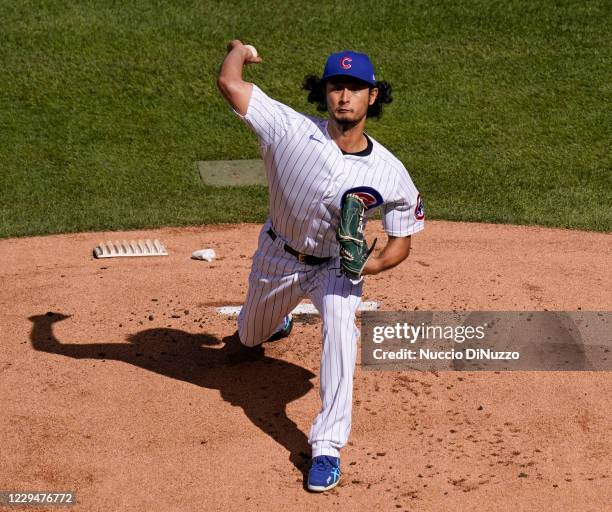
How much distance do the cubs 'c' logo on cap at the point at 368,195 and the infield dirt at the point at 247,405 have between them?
1240 millimetres

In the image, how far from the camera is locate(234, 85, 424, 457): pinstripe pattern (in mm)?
5562

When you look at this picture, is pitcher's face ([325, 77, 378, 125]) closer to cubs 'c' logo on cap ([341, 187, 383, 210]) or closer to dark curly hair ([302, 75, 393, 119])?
dark curly hair ([302, 75, 393, 119])

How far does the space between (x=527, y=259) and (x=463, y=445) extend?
3.35 m

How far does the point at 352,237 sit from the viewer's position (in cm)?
555

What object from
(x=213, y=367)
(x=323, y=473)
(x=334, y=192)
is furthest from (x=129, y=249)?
(x=323, y=473)


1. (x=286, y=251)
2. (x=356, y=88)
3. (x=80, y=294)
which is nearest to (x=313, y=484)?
(x=286, y=251)

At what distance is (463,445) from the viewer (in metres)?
5.85

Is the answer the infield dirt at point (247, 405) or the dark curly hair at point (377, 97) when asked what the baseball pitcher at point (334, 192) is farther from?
the infield dirt at point (247, 405)

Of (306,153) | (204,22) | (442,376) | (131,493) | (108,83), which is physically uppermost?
(204,22)

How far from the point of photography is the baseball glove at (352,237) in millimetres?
5562

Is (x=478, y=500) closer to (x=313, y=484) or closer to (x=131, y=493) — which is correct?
(x=313, y=484)

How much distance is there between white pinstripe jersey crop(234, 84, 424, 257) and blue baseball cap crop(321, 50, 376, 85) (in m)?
0.30

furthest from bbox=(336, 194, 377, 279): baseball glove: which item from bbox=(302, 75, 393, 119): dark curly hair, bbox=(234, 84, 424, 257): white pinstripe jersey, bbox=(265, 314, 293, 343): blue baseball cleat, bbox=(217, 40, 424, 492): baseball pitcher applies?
bbox=(265, 314, 293, 343): blue baseball cleat

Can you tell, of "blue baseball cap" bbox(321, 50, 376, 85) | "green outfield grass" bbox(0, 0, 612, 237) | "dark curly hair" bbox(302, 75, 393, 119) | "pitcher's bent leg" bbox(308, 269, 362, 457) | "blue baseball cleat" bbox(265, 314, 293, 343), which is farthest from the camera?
"green outfield grass" bbox(0, 0, 612, 237)
